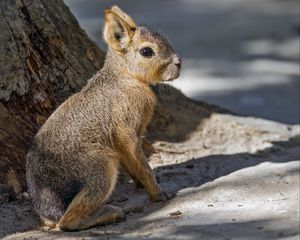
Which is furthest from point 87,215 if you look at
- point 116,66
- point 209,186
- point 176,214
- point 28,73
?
point 28,73

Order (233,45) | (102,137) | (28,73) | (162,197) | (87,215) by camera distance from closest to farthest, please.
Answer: (87,215) < (102,137) < (162,197) < (28,73) < (233,45)

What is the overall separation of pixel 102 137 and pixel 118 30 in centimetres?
80

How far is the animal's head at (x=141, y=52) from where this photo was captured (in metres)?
6.35

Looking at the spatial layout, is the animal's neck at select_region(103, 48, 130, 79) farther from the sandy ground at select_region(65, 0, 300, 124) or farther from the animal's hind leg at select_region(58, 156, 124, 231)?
the sandy ground at select_region(65, 0, 300, 124)

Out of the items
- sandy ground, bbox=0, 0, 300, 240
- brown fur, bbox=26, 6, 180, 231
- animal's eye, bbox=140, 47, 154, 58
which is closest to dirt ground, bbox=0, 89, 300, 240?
sandy ground, bbox=0, 0, 300, 240

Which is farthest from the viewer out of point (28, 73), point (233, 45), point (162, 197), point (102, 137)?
point (233, 45)

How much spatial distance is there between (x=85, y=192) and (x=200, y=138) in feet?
6.93

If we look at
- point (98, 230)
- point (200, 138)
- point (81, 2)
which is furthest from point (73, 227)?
point (81, 2)

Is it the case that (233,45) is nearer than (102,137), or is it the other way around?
(102,137)

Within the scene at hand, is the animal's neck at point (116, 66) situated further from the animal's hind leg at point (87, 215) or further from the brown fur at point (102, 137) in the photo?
the animal's hind leg at point (87, 215)

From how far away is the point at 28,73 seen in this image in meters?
6.60

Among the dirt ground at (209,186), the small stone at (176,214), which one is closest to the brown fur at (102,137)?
the dirt ground at (209,186)

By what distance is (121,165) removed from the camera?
6398 millimetres

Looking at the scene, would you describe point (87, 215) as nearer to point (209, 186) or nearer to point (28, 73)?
point (209, 186)
